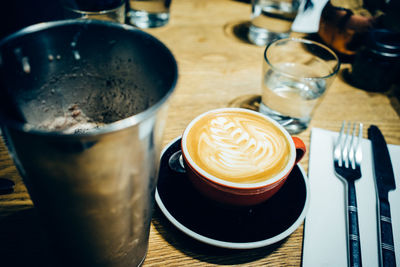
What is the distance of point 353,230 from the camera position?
0.40 m

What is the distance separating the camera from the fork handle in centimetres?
37

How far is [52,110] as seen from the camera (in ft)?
1.25

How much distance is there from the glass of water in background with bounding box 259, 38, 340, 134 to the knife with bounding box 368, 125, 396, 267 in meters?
0.13

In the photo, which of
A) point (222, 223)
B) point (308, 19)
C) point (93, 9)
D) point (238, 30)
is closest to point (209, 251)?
point (222, 223)

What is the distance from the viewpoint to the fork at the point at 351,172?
380 mm

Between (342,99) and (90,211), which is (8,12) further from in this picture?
(342,99)

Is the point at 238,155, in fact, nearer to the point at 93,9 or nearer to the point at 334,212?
the point at 334,212

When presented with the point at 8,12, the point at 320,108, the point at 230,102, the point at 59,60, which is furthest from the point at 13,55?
the point at 320,108

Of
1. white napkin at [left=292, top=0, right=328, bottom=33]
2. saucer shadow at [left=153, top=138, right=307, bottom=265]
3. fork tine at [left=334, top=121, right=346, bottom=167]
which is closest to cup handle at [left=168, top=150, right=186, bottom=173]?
saucer shadow at [left=153, top=138, right=307, bottom=265]

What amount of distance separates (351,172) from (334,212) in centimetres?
9

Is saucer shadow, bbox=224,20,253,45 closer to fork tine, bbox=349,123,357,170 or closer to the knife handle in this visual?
fork tine, bbox=349,123,357,170

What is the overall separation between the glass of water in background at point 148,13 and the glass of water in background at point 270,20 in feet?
0.86

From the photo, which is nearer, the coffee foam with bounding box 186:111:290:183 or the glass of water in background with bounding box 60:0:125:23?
the coffee foam with bounding box 186:111:290:183

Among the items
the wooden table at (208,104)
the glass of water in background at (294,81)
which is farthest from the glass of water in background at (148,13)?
the glass of water in background at (294,81)
